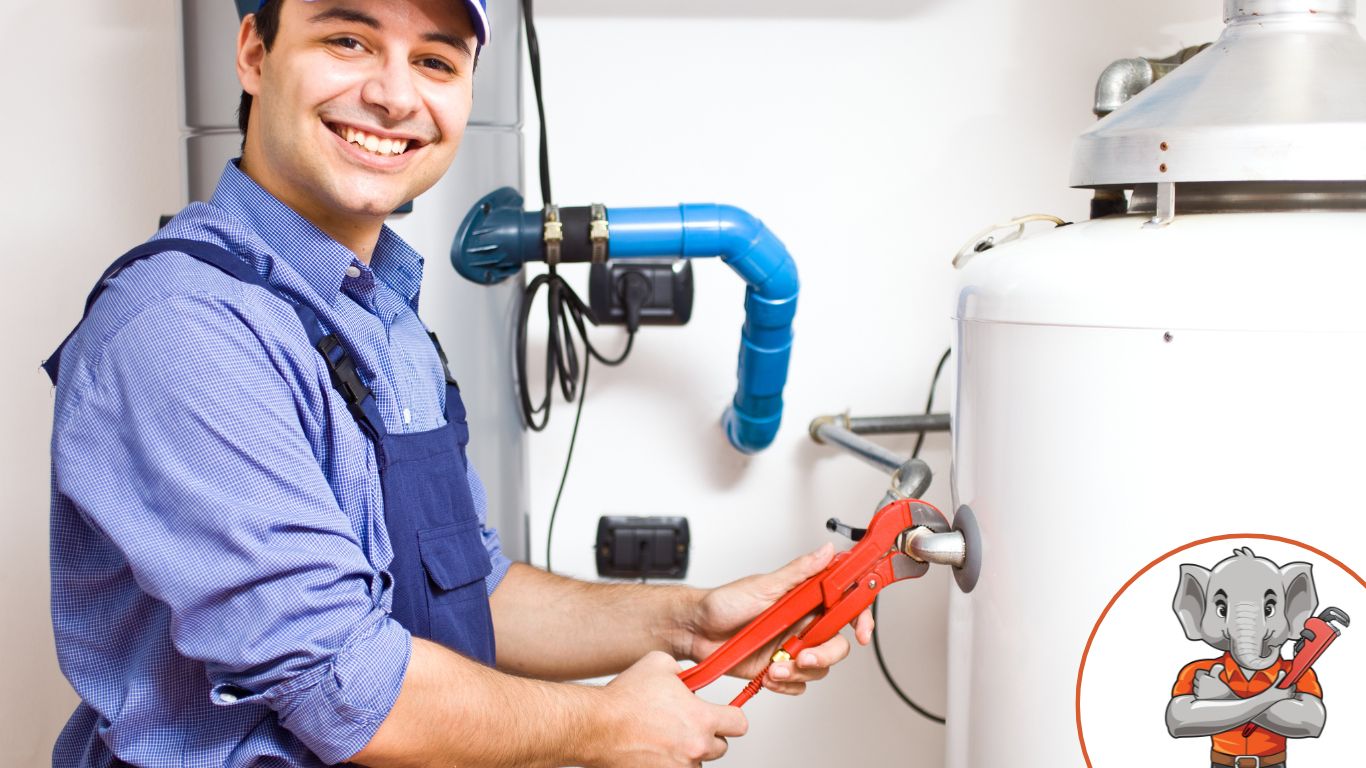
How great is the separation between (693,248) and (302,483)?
697 mm

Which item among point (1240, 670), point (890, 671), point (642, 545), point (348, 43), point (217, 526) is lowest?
point (890, 671)

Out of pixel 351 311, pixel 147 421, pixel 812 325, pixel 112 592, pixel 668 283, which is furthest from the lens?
pixel 812 325

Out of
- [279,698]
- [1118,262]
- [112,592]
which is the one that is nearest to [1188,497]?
[1118,262]

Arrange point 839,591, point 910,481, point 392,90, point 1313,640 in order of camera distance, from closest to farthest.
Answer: point 1313,640 → point 392,90 → point 839,591 → point 910,481

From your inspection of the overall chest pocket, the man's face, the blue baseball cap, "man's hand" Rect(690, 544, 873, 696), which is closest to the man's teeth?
the man's face

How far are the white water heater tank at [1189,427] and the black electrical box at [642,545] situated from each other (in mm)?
690

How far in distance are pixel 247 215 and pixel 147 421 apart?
0.81 feet

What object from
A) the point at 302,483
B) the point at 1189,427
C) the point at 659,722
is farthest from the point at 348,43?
the point at 1189,427

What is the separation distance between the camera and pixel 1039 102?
5.31ft

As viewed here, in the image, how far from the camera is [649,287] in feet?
5.13

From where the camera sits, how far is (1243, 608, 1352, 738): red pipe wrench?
0.87 m

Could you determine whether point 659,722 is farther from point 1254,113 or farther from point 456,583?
point 1254,113

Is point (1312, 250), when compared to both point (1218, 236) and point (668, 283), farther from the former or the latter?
point (668, 283)

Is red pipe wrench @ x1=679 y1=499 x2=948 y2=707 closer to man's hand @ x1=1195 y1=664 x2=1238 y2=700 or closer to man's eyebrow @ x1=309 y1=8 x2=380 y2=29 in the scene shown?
man's hand @ x1=1195 y1=664 x2=1238 y2=700
